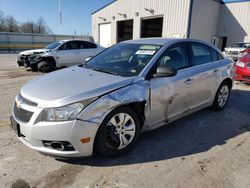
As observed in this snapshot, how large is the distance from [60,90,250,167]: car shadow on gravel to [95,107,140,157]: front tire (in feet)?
0.50

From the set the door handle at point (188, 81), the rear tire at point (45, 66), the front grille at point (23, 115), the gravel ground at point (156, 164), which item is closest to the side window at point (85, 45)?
the rear tire at point (45, 66)

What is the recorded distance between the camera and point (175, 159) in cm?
296

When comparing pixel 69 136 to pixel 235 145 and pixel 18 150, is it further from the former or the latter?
pixel 235 145

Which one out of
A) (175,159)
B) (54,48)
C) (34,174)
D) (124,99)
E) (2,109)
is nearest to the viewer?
(34,174)

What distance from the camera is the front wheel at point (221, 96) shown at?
4.61m

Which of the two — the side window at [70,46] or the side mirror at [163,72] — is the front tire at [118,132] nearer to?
the side mirror at [163,72]

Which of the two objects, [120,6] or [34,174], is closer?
[34,174]

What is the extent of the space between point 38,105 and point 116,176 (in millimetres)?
1222

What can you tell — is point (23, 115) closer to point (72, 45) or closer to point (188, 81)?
point (188, 81)

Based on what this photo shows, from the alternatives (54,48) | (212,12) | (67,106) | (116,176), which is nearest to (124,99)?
(67,106)

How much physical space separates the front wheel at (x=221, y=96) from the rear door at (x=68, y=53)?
7722 mm

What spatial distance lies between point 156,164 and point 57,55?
8626 mm

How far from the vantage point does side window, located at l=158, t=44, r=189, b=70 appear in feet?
Result: 11.2

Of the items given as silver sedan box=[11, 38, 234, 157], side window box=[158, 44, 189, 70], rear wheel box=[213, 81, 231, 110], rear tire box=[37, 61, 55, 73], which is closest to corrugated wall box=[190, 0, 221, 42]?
rear tire box=[37, 61, 55, 73]
